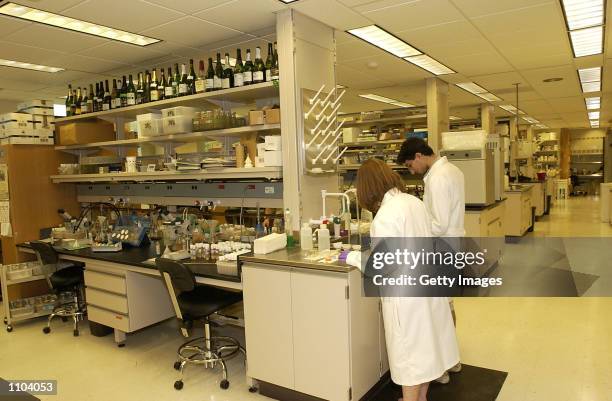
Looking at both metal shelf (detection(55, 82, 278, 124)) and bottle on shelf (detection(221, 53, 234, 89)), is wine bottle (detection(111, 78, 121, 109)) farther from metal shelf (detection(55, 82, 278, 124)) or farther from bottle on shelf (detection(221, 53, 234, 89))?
bottle on shelf (detection(221, 53, 234, 89))

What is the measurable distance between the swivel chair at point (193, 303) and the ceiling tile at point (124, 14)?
5.83 ft

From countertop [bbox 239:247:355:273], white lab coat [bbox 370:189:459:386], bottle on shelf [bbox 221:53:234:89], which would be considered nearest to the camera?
white lab coat [bbox 370:189:459:386]

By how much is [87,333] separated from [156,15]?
2.84 metres

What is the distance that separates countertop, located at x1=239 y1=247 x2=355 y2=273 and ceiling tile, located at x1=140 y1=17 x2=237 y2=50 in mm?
1904

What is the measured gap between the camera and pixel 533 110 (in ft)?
32.3

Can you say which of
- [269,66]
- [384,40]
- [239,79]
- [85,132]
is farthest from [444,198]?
[85,132]

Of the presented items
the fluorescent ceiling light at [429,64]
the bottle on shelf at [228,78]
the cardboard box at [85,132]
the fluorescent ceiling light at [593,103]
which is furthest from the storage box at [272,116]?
the fluorescent ceiling light at [593,103]

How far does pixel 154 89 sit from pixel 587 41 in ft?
14.3

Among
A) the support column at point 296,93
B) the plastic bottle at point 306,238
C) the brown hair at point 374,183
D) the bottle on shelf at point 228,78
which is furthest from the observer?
the bottle on shelf at point 228,78

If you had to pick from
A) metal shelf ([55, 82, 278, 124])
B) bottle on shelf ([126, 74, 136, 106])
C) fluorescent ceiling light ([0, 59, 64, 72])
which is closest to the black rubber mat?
metal shelf ([55, 82, 278, 124])

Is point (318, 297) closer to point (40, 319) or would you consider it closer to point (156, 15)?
point (156, 15)

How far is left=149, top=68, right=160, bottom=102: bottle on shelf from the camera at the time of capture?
4020mm

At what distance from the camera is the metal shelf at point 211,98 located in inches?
132

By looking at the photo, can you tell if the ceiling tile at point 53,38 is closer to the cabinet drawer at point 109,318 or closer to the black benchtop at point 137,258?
the black benchtop at point 137,258
